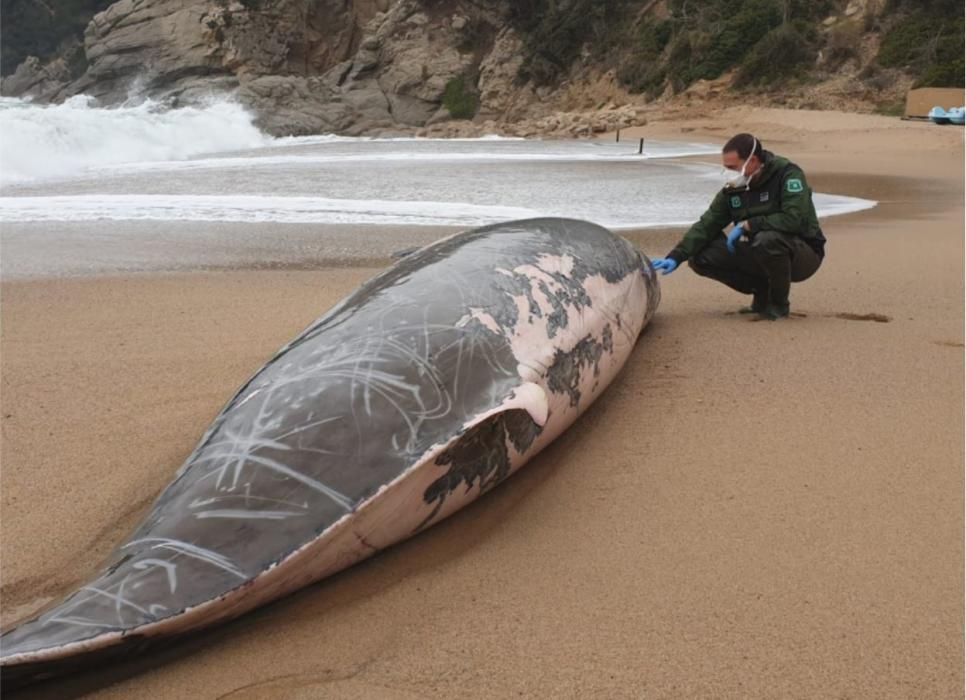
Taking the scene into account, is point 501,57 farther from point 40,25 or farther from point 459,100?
point 40,25

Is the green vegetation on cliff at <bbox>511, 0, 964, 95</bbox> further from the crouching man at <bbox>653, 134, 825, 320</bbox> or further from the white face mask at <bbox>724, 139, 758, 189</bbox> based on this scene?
the white face mask at <bbox>724, 139, 758, 189</bbox>

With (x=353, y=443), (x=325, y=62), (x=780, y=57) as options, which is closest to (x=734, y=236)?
(x=353, y=443)

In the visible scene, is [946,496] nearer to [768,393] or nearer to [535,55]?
[768,393]

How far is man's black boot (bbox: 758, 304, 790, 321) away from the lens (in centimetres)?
477

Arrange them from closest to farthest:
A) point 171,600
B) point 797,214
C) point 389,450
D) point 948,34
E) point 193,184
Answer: point 171,600 → point 389,450 → point 797,214 → point 193,184 → point 948,34

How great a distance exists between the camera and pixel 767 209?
4.75m

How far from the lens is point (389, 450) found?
228 cm

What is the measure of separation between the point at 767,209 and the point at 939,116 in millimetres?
22031

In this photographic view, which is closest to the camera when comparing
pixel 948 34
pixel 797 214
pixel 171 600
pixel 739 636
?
pixel 171 600

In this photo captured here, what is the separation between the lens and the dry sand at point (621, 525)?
6.35ft

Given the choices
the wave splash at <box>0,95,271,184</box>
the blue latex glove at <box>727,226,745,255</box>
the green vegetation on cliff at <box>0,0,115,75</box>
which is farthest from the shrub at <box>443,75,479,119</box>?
the green vegetation on cliff at <box>0,0,115,75</box>

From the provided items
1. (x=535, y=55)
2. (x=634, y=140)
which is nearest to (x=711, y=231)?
(x=634, y=140)

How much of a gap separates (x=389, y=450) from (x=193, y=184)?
36.2 ft

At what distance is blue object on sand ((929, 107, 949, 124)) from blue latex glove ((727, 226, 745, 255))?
22.1 meters
